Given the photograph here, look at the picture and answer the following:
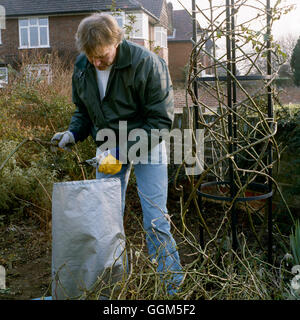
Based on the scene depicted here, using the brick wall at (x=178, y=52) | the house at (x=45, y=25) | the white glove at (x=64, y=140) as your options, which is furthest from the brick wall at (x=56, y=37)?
the white glove at (x=64, y=140)

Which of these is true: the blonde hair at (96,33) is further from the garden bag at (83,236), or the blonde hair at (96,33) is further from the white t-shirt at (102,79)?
the garden bag at (83,236)

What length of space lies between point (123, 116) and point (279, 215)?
1636 mm

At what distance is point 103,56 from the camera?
2.18m

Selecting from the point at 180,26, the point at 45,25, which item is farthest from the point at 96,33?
the point at 180,26

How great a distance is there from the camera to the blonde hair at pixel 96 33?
2.08 m

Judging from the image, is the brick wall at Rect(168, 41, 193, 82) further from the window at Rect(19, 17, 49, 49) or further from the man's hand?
the man's hand

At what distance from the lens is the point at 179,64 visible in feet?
87.8

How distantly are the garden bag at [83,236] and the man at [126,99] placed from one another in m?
0.28

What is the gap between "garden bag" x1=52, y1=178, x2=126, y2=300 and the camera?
6.17 ft

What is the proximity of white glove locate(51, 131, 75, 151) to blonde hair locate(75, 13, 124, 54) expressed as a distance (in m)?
0.53

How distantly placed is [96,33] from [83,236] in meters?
1.01

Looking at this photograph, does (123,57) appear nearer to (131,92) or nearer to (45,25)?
(131,92)
